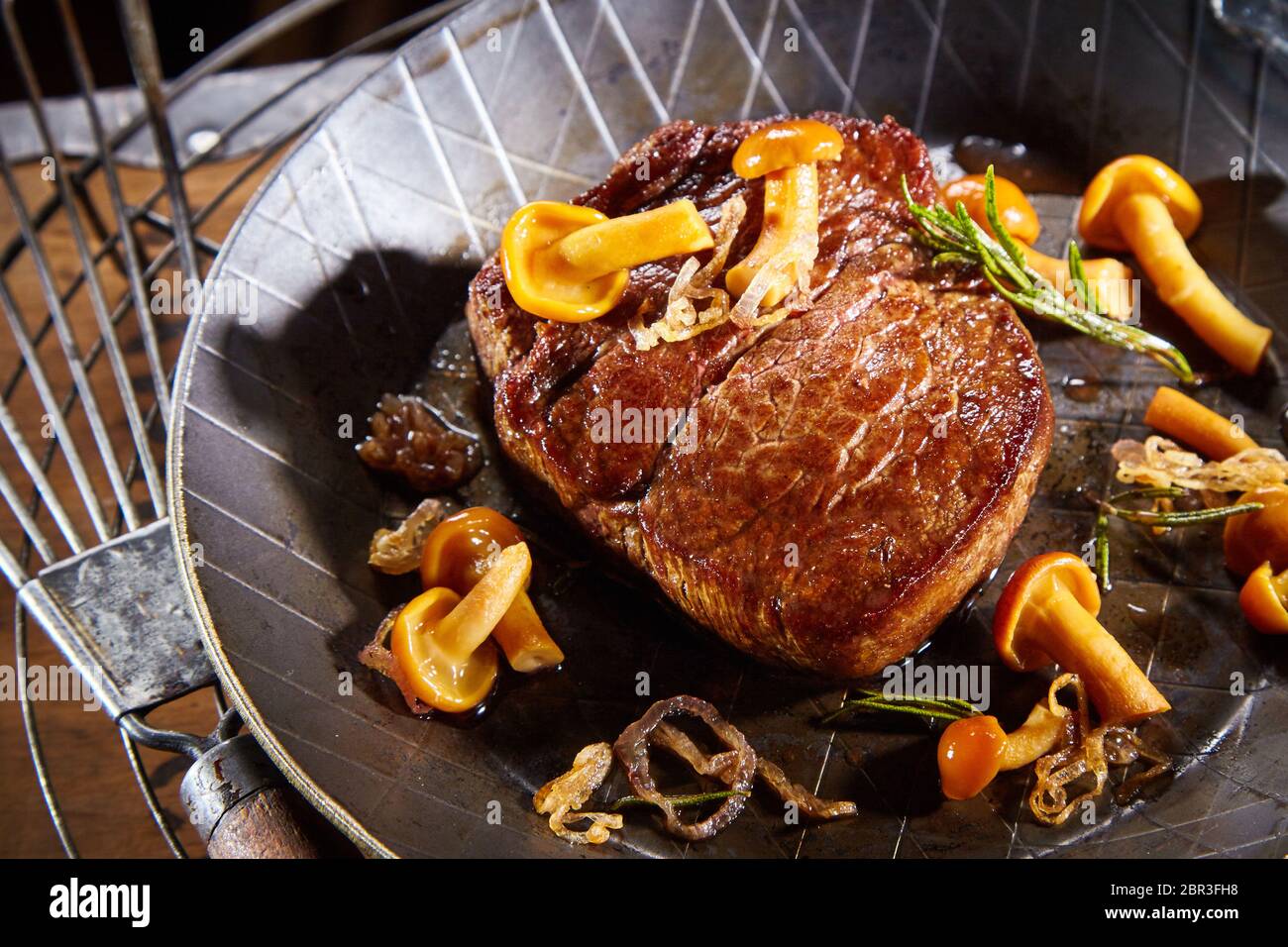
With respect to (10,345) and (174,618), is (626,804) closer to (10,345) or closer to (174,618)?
(174,618)

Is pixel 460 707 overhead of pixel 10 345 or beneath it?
beneath

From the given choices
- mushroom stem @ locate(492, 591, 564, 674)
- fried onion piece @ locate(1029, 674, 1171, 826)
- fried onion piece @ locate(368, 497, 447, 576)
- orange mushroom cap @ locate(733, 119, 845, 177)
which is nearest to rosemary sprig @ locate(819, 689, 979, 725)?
fried onion piece @ locate(1029, 674, 1171, 826)

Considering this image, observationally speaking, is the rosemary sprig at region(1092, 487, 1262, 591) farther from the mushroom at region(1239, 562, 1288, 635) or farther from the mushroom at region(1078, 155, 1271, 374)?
the mushroom at region(1078, 155, 1271, 374)

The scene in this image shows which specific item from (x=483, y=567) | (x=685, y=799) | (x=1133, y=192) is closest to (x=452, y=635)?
(x=483, y=567)

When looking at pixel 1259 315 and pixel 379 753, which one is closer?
pixel 379 753

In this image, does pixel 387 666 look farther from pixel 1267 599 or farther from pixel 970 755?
pixel 1267 599
